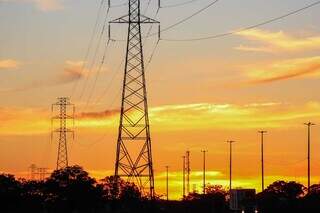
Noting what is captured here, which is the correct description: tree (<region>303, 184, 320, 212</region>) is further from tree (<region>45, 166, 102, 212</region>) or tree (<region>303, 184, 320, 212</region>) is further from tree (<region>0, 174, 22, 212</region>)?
tree (<region>0, 174, 22, 212</region>)

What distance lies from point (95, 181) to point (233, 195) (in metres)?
51.9

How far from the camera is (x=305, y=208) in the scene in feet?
412

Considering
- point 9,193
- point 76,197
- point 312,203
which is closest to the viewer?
point 312,203

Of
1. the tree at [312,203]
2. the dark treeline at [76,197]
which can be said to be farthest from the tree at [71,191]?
the tree at [312,203]

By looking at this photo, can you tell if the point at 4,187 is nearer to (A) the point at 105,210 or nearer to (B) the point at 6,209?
(B) the point at 6,209

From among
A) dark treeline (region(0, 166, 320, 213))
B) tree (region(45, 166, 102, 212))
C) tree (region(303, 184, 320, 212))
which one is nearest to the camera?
tree (region(303, 184, 320, 212))

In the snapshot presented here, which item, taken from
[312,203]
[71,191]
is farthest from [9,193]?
[312,203]

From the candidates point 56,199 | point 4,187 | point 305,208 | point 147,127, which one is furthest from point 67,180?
point 147,127

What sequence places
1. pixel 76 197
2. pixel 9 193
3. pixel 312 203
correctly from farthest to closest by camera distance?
pixel 9 193 → pixel 76 197 → pixel 312 203

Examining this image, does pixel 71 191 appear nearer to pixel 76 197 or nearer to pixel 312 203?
pixel 76 197

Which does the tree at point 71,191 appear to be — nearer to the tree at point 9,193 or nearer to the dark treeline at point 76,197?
the dark treeline at point 76,197

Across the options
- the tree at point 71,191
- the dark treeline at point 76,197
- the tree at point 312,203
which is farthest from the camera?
the tree at point 71,191

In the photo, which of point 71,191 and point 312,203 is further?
point 71,191

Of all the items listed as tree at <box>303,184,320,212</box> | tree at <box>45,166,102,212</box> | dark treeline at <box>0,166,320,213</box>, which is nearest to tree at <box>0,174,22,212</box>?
dark treeline at <box>0,166,320,213</box>
